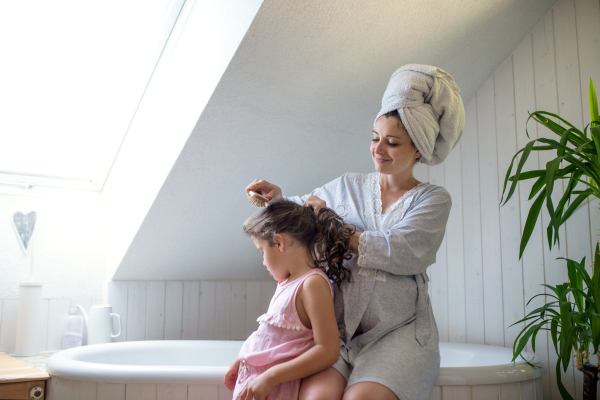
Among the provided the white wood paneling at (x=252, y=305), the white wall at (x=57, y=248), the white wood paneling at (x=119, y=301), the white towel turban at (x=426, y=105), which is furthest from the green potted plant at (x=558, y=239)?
the white wall at (x=57, y=248)

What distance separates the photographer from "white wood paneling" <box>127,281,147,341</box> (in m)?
2.49

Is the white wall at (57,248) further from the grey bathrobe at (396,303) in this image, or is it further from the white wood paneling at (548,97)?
the white wood paneling at (548,97)

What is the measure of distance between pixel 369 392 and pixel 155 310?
1.68 m

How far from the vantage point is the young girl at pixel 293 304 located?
1159 millimetres

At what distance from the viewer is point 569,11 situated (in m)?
2.13

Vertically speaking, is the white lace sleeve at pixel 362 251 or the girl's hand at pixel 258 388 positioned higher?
the white lace sleeve at pixel 362 251

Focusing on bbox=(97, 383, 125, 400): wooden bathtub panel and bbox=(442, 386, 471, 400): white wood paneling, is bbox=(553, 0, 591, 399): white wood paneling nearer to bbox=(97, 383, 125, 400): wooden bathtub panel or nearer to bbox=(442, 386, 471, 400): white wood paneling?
bbox=(442, 386, 471, 400): white wood paneling

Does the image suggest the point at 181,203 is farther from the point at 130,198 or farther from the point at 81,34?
the point at 81,34

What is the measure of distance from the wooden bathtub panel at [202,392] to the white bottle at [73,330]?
109 cm

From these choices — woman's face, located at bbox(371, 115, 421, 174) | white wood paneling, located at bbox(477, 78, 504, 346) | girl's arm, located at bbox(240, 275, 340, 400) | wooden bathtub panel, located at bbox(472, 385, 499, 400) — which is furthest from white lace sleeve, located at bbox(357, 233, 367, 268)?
white wood paneling, located at bbox(477, 78, 504, 346)

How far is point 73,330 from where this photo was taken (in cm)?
235

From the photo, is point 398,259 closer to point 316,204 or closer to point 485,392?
point 316,204

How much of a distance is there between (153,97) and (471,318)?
1.75m

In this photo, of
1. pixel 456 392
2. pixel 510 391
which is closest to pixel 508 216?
pixel 510 391
